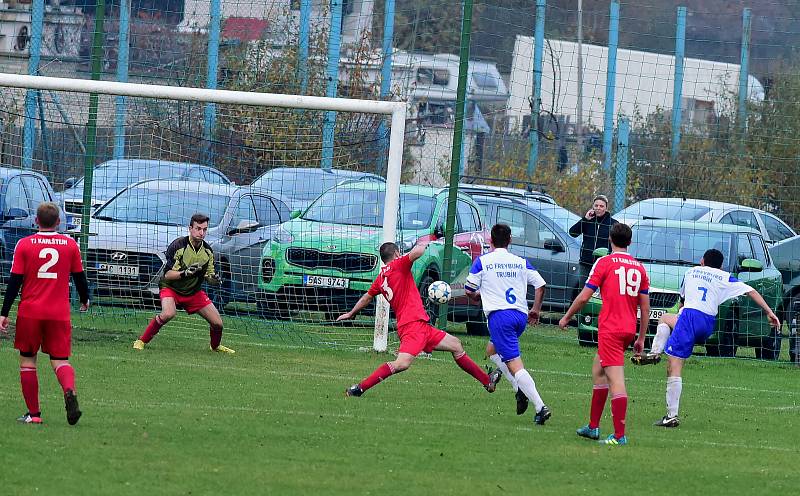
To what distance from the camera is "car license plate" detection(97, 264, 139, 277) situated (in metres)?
17.6

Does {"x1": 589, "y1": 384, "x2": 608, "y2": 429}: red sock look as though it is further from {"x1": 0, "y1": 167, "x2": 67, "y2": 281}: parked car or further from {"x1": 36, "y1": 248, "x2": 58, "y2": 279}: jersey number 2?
{"x1": 0, "y1": 167, "x2": 67, "y2": 281}: parked car

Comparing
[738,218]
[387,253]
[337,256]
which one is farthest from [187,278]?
[738,218]

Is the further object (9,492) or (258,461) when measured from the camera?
(258,461)

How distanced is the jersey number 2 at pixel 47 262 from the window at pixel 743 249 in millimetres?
11853

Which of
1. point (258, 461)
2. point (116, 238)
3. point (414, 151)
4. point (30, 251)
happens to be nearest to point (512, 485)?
point (258, 461)

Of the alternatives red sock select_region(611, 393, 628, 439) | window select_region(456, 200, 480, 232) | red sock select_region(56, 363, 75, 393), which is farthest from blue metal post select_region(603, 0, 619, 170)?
red sock select_region(56, 363, 75, 393)

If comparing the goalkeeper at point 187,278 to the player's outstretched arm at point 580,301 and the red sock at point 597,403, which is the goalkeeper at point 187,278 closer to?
the player's outstretched arm at point 580,301

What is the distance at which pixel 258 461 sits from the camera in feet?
29.2

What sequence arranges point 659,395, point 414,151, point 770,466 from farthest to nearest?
point 414,151 → point 659,395 → point 770,466

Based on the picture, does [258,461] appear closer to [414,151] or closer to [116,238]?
[116,238]

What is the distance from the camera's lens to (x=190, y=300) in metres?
15.5

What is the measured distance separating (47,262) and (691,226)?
11.8 meters

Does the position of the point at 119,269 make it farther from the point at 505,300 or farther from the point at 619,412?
the point at 619,412

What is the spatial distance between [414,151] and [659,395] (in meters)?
9.11
